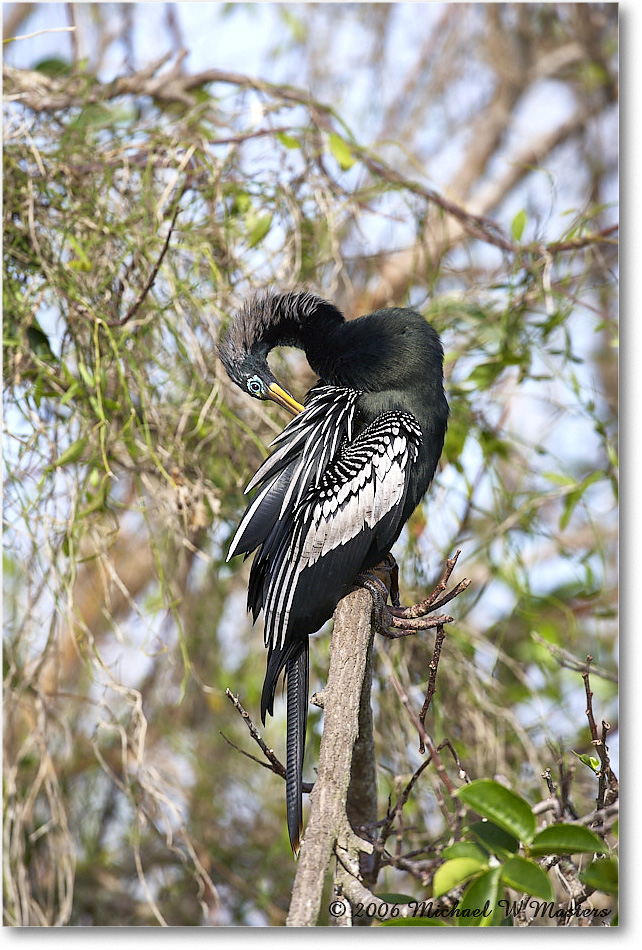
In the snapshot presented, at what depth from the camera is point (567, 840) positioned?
0.92m

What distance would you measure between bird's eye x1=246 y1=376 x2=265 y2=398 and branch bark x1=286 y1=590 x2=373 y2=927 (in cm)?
41

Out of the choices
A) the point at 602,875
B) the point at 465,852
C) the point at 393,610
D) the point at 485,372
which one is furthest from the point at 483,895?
the point at 485,372

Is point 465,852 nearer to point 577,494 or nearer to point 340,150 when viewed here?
point 577,494

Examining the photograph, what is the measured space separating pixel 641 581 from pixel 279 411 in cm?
78

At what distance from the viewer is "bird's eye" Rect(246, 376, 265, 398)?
129 cm

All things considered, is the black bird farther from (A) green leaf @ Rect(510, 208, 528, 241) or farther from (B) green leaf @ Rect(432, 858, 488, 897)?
(A) green leaf @ Rect(510, 208, 528, 241)

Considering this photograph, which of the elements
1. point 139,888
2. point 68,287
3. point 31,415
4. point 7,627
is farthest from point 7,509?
point 139,888

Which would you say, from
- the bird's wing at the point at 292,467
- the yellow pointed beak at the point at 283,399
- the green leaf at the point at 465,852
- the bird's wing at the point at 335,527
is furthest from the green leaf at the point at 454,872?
the yellow pointed beak at the point at 283,399

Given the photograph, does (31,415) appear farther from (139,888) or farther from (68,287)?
(139,888)

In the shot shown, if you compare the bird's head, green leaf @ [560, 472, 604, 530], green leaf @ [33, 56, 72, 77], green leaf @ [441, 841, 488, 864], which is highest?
green leaf @ [33, 56, 72, 77]

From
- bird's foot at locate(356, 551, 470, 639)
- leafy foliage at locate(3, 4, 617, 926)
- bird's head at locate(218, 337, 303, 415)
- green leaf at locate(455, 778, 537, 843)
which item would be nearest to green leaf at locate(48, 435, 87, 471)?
leafy foliage at locate(3, 4, 617, 926)

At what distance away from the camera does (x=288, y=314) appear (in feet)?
4.21

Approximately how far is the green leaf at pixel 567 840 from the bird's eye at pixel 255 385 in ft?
2.34

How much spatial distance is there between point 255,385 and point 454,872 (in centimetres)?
72
